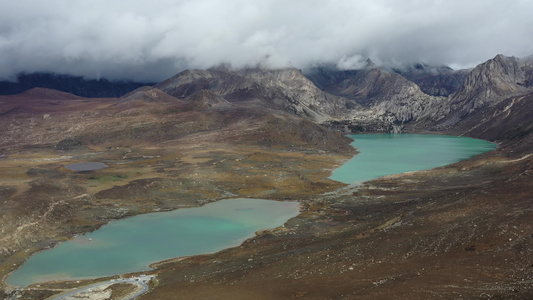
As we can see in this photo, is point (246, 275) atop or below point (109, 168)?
below

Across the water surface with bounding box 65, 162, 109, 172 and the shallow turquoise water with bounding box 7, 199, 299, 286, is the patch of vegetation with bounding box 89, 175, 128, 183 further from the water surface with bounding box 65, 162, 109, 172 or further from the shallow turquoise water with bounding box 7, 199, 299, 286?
the shallow turquoise water with bounding box 7, 199, 299, 286

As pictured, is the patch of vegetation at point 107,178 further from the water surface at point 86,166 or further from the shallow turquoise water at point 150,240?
the shallow turquoise water at point 150,240

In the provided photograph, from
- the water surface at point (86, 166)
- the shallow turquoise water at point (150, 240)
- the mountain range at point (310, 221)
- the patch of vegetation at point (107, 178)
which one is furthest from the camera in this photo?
the water surface at point (86, 166)

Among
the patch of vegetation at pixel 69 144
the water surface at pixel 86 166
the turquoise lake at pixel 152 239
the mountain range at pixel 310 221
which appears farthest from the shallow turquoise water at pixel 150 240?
the patch of vegetation at pixel 69 144

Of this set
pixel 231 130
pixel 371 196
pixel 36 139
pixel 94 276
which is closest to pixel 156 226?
pixel 94 276

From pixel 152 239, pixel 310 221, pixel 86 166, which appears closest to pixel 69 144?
pixel 86 166

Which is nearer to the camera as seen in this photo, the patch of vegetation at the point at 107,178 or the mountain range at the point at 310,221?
the mountain range at the point at 310,221

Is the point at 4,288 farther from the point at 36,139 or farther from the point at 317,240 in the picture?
the point at 36,139

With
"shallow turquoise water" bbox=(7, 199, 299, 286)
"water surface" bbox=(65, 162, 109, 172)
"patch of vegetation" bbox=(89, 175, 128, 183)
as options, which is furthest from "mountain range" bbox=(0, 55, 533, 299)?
"water surface" bbox=(65, 162, 109, 172)
